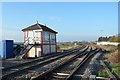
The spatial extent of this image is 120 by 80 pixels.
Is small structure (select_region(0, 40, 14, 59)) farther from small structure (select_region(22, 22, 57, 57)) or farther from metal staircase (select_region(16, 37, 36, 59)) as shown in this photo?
small structure (select_region(22, 22, 57, 57))

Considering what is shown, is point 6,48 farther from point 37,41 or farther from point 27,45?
point 37,41

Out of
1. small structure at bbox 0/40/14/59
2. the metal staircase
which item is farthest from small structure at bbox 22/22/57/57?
small structure at bbox 0/40/14/59

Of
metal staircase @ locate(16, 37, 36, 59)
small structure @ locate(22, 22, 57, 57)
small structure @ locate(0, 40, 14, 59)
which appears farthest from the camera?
small structure @ locate(22, 22, 57, 57)

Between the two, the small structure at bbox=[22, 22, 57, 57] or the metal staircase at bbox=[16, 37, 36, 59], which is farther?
the small structure at bbox=[22, 22, 57, 57]

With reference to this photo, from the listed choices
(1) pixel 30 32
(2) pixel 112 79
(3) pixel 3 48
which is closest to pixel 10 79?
(2) pixel 112 79

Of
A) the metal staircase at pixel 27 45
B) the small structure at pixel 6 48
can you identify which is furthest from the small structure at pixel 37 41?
the small structure at pixel 6 48

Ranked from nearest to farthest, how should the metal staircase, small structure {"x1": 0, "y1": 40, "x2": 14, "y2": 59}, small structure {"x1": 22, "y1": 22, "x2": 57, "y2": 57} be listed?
small structure {"x1": 0, "y1": 40, "x2": 14, "y2": 59}
the metal staircase
small structure {"x1": 22, "y1": 22, "x2": 57, "y2": 57}

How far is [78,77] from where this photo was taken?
10.5 metres

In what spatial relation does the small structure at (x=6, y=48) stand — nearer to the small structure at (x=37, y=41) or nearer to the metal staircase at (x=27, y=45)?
the metal staircase at (x=27, y=45)

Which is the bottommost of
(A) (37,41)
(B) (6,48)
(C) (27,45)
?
(B) (6,48)

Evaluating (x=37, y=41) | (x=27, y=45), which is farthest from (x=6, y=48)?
(x=37, y=41)

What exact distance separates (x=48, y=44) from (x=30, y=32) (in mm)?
3065

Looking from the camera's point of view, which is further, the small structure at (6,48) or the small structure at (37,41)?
the small structure at (37,41)

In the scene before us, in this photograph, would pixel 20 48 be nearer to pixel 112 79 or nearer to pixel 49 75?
pixel 49 75
